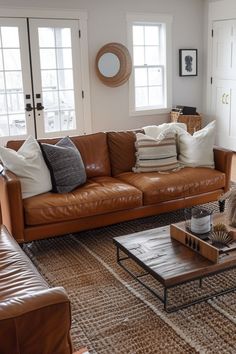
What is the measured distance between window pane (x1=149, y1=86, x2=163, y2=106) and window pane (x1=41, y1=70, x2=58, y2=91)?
164 centimetres

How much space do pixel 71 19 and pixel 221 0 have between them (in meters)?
2.36

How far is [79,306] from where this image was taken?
2518mm

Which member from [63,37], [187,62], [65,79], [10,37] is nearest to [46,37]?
[63,37]

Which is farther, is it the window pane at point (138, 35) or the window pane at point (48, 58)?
the window pane at point (138, 35)

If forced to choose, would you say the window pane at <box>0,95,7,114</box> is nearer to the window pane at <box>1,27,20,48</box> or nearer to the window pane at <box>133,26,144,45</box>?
the window pane at <box>1,27,20,48</box>

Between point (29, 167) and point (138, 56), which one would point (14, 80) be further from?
point (29, 167)

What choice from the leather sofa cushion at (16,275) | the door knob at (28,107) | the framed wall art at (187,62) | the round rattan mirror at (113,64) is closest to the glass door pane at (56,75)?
the door knob at (28,107)

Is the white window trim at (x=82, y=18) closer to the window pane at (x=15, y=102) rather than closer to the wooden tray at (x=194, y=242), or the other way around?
the window pane at (x=15, y=102)

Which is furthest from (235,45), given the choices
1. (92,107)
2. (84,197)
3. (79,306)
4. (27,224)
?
(79,306)

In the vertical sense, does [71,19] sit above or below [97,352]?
above

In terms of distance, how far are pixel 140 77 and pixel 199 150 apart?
Answer: 2843 mm

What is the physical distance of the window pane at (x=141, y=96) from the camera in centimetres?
644

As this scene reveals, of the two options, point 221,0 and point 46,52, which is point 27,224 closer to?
point 46,52

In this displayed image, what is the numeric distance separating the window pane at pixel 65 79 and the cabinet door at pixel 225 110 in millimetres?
2421
